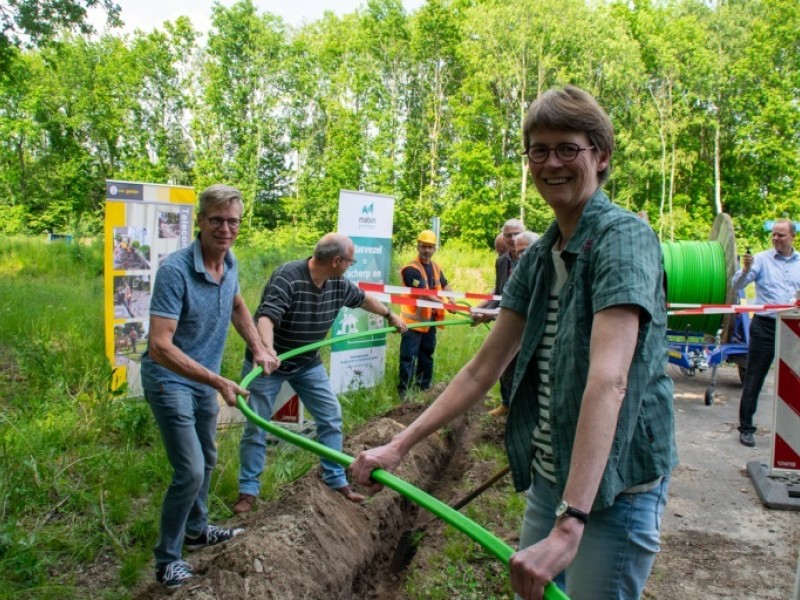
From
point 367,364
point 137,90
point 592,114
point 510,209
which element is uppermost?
point 137,90

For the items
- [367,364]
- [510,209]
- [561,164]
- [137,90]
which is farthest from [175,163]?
[561,164]

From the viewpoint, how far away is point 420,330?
8.48 m

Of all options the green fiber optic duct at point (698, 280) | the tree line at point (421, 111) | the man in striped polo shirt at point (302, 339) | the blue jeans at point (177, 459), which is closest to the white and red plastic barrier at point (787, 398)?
the man in striped polo shirt at point (302, 339)

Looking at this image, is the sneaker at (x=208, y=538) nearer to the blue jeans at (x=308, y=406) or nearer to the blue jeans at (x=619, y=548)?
the blue jeans at (x=308, y=406)

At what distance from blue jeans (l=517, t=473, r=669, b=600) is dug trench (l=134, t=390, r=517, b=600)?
2.10 m

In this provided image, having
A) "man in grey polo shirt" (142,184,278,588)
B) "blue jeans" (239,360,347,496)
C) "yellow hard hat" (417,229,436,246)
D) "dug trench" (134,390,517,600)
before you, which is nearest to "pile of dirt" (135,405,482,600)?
"dug trench" (134,390,517,600)

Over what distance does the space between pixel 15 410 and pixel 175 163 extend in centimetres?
4022

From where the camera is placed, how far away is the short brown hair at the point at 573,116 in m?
1.72

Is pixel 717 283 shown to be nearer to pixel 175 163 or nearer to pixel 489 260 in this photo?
pixel 489 260

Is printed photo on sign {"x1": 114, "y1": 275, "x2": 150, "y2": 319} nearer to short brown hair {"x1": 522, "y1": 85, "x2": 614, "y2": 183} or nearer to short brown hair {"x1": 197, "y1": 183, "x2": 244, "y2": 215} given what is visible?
short brown hair {"x1": 197, "y1": 183, "x2": 244, "y2": 215}

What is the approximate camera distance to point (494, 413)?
8.05 m

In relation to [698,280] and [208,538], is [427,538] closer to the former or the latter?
[208,538]

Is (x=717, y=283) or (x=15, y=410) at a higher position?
(x=717, y=283)

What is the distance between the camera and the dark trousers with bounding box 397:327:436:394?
8.54 meters
